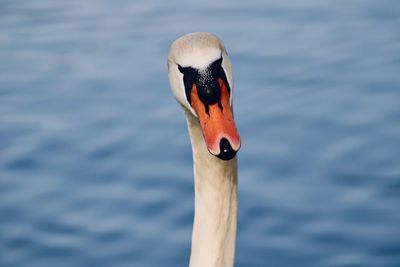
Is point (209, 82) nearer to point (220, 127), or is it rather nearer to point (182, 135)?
point (220, 127)

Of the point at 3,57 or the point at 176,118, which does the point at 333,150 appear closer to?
Answer: the point at 176,118

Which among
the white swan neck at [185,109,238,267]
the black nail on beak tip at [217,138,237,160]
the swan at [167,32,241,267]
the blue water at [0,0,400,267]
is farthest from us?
the blue water at [0,0,400,267]

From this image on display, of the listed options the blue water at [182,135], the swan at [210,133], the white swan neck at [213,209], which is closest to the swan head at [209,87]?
the swan at [210,133]

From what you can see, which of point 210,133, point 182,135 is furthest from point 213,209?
point 182,135

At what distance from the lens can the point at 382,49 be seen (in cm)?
949

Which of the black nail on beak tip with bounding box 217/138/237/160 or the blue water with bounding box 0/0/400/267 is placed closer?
the black nail on beak tip with bounding box 217/138/237/160

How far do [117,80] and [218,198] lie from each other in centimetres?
412

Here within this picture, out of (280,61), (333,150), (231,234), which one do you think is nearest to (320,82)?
(280,61)

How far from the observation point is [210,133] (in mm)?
4668

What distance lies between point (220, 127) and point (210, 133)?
0.16ft

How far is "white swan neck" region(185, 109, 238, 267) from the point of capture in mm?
5285

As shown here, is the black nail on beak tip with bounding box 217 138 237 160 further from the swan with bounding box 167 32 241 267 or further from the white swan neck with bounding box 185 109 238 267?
the white swan neck with bounding box 185 109 238 267

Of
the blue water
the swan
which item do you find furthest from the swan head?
the blue water

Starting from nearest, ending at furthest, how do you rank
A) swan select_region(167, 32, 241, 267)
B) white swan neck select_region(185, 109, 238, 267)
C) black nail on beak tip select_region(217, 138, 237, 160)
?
black nail on beak tip select_region(217, 138, 237, 160), swan select_region(167, 32, 241, 267), white swan neck select_region(185, 109, 238, 267)
